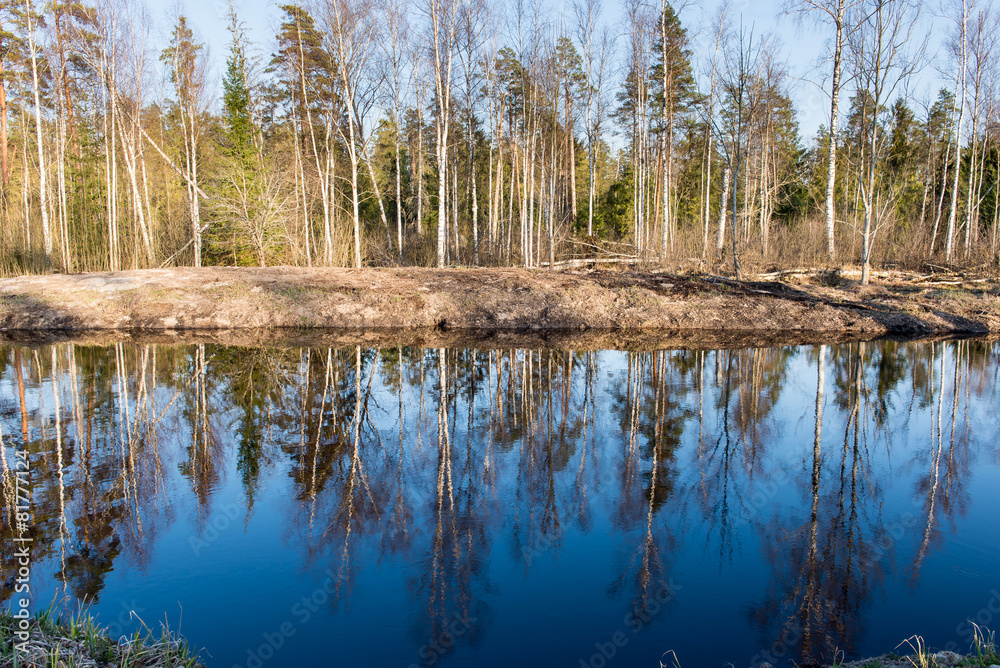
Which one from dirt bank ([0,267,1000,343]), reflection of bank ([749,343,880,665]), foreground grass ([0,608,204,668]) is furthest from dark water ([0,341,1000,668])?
dirt bank ([0,267,1000,343])

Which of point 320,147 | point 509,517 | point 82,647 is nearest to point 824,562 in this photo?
point 509,517

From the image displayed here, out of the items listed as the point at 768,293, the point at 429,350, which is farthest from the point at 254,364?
the point at 768,293

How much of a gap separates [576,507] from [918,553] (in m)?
2.39

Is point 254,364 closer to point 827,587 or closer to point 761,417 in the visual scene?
point 761,417

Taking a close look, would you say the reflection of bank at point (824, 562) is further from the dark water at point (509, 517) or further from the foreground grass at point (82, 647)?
the foreground grass at point (82, 647)

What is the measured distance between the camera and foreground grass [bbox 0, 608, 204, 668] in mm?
2670

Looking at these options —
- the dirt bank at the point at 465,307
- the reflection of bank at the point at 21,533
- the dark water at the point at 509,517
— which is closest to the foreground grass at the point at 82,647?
the reflection of bank at the point at 21,533

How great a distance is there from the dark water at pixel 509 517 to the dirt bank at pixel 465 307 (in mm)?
6417

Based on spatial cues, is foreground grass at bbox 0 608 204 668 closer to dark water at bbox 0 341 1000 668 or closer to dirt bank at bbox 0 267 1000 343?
dark water at bbox 0 341 1000 668

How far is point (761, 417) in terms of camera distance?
7793mm

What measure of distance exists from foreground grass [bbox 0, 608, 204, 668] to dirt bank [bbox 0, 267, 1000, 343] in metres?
11.9

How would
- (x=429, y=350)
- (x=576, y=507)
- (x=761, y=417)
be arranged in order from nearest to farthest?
(x=576, y=507), (x=761, y=417), (x=429, y=350)

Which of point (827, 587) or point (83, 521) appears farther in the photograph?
point (83, 521)

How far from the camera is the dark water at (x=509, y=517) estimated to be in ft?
11.5
